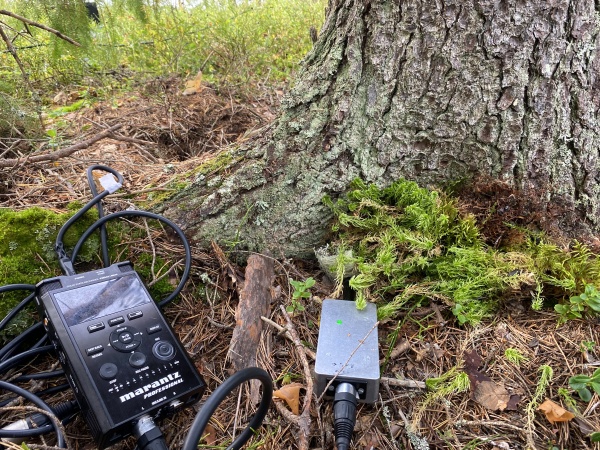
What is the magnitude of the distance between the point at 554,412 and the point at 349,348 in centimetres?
62

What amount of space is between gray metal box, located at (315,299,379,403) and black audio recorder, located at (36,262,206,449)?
39 centimetres

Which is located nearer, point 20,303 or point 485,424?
point 485,424

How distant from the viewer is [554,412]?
1169mm

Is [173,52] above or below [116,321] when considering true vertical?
above

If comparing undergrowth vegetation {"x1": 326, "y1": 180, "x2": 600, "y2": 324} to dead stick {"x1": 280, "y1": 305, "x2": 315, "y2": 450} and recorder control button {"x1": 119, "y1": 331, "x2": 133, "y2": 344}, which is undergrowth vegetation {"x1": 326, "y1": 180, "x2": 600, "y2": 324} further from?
recorder control button {"x1": 119, "y1": 331, "x2": 133, "y2": 344}

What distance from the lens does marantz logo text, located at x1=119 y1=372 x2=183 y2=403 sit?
110cm

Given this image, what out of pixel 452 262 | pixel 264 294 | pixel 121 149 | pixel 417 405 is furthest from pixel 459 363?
pixel 121 149

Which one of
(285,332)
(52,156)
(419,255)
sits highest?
(52,156)

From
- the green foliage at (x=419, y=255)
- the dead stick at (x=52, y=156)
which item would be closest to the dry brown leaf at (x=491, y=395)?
the green foliage at (x=419, y=255)

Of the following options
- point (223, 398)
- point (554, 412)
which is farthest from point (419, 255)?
point (223, 398)

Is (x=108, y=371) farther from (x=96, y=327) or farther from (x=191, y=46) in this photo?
(x=191, y=46)

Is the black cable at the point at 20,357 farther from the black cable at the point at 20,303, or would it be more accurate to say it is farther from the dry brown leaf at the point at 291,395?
the dry brown leaf at the point at 291,395

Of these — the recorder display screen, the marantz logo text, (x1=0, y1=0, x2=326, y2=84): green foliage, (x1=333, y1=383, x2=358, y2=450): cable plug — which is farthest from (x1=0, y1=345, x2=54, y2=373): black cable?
(x1=0, y1=0, x2=326, y2=84): green foliage

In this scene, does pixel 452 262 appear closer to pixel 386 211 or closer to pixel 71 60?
pixel 386 211
